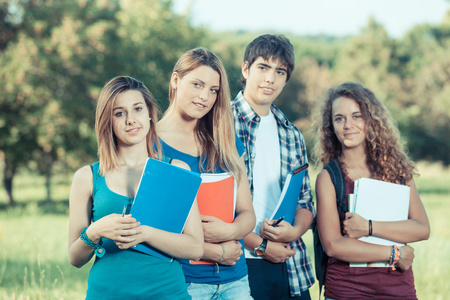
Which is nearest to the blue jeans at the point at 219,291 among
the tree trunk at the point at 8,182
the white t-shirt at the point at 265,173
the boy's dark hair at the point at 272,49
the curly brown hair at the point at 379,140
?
the white t-shirt at the point at 265,173

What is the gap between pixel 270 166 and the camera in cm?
293

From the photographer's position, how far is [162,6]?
923 inches

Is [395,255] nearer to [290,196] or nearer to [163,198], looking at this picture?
[290,196]

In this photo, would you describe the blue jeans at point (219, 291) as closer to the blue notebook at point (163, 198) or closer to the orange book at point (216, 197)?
the orange book at point (216, 197)

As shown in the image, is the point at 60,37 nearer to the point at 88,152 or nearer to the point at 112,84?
the point at 88,152

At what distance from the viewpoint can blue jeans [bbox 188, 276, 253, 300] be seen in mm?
2293

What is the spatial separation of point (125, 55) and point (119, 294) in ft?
58.5

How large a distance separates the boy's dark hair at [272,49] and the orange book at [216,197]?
3.15 feet

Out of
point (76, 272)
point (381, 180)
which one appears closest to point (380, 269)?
point (381, 180)

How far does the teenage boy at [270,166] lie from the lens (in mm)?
2781

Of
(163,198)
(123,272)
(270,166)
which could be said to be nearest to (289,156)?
(270,166)

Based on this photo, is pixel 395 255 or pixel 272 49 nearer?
pixel 395 255

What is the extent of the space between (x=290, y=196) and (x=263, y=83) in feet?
2.41

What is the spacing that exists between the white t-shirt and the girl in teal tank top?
0.80 m
